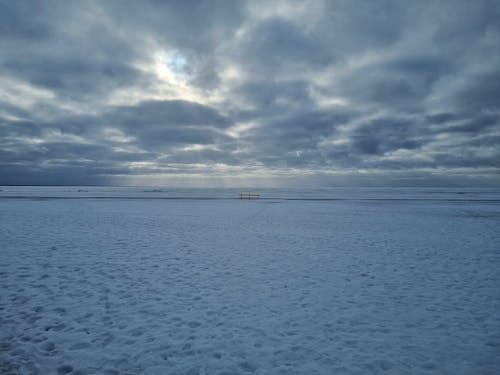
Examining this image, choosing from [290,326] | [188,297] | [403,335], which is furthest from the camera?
[188,297]

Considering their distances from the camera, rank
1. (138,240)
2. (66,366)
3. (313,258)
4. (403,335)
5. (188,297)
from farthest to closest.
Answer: (138,240)
(313,258)
(188,297)
(403,335)
(66,366)

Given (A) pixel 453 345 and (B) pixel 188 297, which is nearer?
(A) pixel 453 345

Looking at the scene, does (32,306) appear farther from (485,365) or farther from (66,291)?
(485,365)

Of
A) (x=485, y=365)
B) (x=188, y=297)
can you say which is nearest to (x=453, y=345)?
(x=485, y=365)

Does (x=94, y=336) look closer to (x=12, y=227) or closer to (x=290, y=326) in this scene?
(x=290, y=326)

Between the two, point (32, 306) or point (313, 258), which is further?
point (313, 258)

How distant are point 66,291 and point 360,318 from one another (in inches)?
350

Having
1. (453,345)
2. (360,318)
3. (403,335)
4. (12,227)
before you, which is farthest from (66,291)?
(12,227)

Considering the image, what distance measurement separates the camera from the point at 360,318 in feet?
22.6

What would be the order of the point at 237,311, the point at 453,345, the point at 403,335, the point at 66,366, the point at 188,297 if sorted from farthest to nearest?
the point at 188,297
the point at 237,311
the point at 403,335
the point at 453,345
the point at 66,366

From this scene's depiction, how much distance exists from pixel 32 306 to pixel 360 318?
8.96m

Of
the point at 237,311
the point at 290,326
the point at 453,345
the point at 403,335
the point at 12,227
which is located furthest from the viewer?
the point at 12,227

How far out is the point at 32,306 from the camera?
7.34 metres

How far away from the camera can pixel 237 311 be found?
726 cm
